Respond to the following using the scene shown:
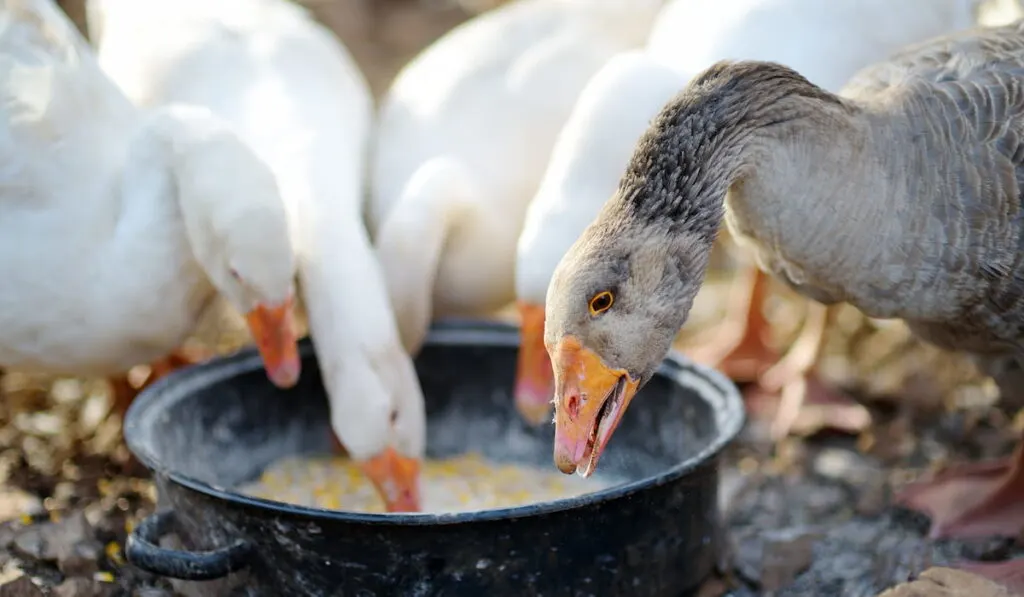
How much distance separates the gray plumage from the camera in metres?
2.72

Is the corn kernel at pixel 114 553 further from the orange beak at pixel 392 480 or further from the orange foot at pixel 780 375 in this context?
the orange foot at pixel 780 375

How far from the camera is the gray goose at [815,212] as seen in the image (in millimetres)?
2715

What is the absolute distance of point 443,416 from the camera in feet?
14.6

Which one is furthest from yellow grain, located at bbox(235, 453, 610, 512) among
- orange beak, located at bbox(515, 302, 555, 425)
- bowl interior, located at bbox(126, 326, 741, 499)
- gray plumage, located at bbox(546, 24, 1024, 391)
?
gray plumage, located at bbox(546, 24, 1024, 391)

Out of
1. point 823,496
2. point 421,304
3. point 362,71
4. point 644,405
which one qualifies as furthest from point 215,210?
point 362,71

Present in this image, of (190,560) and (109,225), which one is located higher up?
(109,225)

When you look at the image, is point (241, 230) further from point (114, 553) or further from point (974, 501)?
point (974, 501)

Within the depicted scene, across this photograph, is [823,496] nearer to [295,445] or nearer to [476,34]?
[295,445]

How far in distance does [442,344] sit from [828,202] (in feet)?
5.94

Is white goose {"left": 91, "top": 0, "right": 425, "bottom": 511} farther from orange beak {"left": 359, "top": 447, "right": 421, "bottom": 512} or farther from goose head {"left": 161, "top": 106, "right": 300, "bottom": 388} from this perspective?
goose head {"left": 161, "top": 106, "right": 300, "bottom": 388}

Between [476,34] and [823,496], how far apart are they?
95.9 inches

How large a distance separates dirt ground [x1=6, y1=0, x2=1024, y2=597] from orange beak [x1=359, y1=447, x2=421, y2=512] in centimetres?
66

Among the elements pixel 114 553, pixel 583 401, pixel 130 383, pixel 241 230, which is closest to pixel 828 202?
pixel 583 401

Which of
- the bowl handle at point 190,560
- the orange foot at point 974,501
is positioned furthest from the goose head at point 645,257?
the orange foot at point 974,501
